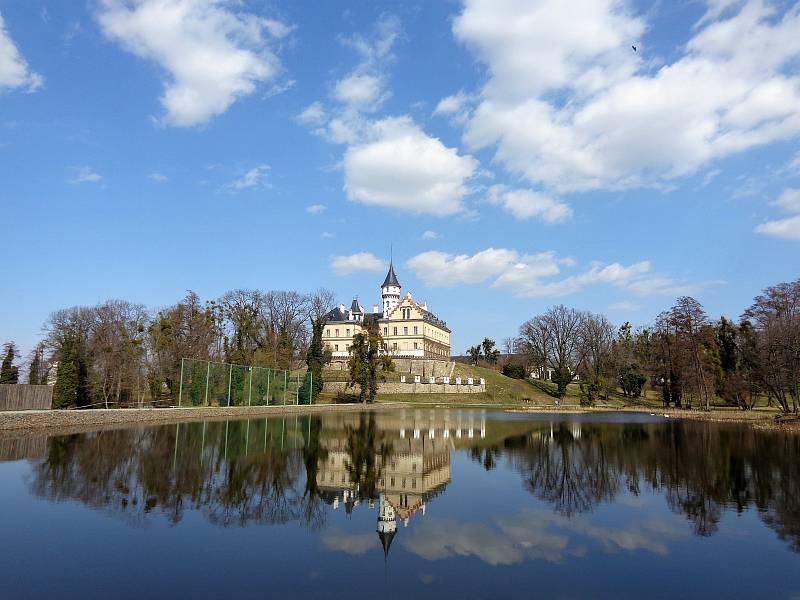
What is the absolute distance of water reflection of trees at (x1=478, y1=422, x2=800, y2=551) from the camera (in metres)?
11.4

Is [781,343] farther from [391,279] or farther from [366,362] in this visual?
[391,279]

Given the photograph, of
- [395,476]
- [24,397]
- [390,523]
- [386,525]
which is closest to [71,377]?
[24,397]

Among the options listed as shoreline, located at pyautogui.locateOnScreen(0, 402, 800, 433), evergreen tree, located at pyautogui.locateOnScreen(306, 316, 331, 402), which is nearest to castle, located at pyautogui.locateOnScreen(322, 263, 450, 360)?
evergreen tree, located at pyautogui.locateOnScreen(306, 316, 331, 402)

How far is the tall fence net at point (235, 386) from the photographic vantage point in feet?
121

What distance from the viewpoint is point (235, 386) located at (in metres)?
41.1

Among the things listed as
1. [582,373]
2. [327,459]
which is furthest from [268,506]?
[582,373]

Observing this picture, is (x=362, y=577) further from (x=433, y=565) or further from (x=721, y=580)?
(x=721, y=580)

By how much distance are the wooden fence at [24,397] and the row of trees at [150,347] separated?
5673 millimetres

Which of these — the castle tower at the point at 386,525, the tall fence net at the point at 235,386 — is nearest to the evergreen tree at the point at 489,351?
the tall fence net at the point at 235,386

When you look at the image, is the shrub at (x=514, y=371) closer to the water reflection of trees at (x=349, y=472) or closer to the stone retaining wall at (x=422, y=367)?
the stone retaining wall at (x=422, y=367)

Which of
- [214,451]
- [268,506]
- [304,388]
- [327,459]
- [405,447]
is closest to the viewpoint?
[268,506]

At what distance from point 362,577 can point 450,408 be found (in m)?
49.3

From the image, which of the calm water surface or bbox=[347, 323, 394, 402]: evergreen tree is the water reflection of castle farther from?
bbox=[347, 323, 394, 402]: evergreen tree

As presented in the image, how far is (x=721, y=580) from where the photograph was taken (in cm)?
735
